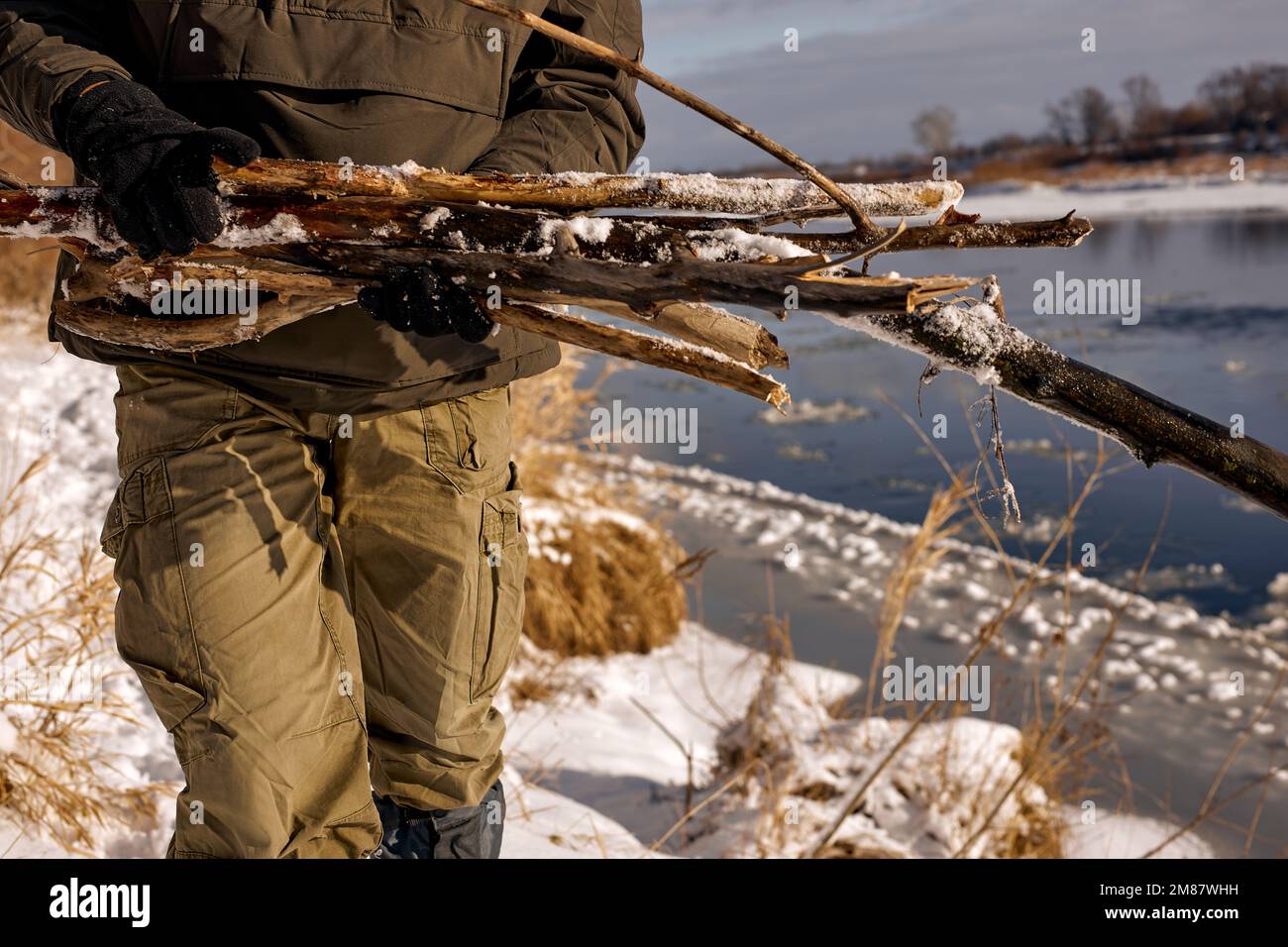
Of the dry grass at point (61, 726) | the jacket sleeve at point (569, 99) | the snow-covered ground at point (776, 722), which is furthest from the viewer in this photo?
the snow-covered ground at point (776, 722)

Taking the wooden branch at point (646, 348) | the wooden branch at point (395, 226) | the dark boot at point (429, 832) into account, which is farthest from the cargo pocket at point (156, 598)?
the wooden branch at point (646, 348)

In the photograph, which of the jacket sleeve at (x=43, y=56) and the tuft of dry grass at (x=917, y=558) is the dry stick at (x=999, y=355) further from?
the tuft of dry grass at (x=917, y=558)

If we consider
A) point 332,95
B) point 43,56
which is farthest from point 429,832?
point 43,56

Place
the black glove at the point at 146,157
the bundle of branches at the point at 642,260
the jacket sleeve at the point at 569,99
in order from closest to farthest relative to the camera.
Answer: the black glove at the point at 146,157, the bundle of branches at the point at 642,260, the jacket sleeve at the point at 569,99

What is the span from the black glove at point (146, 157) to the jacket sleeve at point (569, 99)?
512 mm

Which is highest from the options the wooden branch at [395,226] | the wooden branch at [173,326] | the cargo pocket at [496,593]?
the wooden branch at [395,226]

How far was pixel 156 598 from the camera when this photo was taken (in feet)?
5.19

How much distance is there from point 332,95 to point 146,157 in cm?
39

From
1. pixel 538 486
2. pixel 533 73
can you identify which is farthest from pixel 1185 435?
pixel 538 486

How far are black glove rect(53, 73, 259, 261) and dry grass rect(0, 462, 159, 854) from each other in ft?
5.02

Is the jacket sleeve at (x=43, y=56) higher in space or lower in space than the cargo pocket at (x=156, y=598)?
higher

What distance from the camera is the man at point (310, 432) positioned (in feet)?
4.91

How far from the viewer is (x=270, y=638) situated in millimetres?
1621

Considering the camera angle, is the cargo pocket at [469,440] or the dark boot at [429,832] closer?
the cargo pocket at [469,440]
